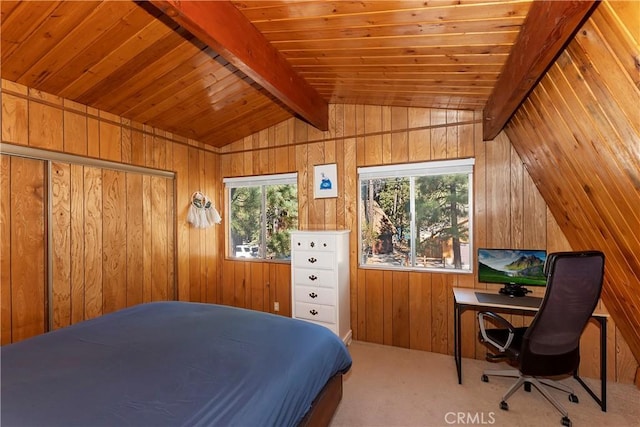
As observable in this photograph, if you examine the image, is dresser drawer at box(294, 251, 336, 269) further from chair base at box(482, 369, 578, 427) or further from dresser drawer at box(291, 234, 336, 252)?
chair base at box(482, 369, 578, 427)

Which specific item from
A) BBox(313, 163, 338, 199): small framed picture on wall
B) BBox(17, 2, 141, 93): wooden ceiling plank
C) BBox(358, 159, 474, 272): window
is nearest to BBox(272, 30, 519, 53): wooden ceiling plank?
BBox(17, 2, 141, 93): wooden ceiling plank

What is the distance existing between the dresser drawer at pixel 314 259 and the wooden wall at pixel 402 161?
19.2 inches

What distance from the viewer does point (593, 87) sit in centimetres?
138

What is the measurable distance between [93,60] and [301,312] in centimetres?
285

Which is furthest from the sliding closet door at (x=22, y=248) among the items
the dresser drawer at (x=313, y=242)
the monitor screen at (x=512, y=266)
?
the monitor screen at (x=512, y=266)

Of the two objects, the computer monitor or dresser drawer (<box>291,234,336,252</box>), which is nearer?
the computer monitor

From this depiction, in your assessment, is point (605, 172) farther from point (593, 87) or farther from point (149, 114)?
point (149, 114)

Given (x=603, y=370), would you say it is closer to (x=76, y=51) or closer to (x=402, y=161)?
(x=402, y=161)

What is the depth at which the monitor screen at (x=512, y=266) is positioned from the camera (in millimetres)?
2609

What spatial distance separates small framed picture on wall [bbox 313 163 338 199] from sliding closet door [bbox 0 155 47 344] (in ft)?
8.34

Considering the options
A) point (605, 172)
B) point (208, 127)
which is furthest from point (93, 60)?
point (605, 172)

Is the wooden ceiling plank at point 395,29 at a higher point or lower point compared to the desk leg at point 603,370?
higher

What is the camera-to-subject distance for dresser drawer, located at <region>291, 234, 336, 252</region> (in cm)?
298

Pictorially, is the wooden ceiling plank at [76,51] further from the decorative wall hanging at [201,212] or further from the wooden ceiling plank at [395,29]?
the decorative wall hanging at [201,212]
